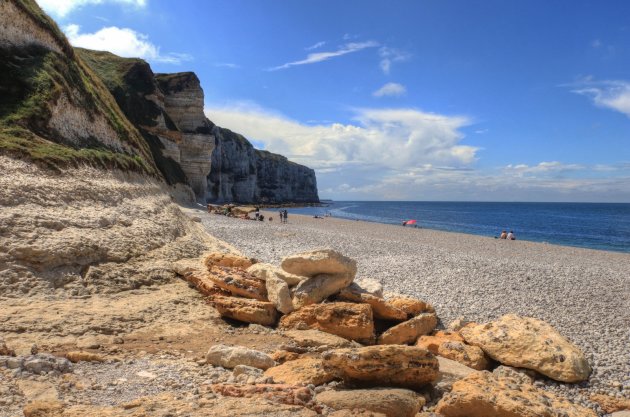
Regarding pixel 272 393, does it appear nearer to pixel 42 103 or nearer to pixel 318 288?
pixel 318 288

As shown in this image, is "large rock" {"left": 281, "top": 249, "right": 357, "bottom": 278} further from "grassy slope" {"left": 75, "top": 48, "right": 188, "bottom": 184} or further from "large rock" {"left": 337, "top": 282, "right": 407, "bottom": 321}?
"grassy slope" {"left": 75, "top": 48, "right": 188, "bottom": 184}

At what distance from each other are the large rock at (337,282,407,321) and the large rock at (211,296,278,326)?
2210 millimetres

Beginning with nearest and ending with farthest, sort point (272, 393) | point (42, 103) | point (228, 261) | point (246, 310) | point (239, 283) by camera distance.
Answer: point (272, 393), point (246, 310), point (239, 283), point (228, 261), point (42, 103)

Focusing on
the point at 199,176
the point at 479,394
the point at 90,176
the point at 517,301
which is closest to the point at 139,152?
the point at 90,176

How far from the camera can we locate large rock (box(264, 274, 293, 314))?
11906 millimetres

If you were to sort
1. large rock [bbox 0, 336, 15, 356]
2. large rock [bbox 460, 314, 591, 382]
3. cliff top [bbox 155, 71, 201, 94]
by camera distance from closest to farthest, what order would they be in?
large rock [bbox 0, 336, 15, 356], large rock [bbox 460, 314, 591, 382], cliff top [bbox 155, 71, 201, 94]

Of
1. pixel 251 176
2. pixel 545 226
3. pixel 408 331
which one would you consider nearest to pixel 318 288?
pixel 408 331

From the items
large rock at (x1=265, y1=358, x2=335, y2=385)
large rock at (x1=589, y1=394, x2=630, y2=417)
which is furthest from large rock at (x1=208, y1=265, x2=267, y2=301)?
large rock at (x1=589, y1=394, x2=630, y2=417)

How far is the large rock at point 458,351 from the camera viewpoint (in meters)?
9.91

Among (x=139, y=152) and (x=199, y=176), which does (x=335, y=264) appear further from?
(x=199, y=176)

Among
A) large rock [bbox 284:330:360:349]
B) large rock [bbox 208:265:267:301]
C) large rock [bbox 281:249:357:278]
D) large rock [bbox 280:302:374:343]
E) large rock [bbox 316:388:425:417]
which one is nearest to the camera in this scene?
large rock [bbox 316:388:425:417]

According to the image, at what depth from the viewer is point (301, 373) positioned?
7562mm

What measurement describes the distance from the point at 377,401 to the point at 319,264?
6494 millimetres

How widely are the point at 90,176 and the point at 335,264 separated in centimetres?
1027
